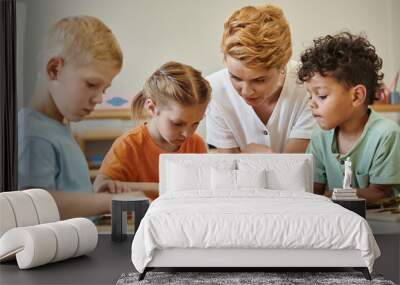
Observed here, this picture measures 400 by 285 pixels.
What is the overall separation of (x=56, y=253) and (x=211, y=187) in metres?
1.82

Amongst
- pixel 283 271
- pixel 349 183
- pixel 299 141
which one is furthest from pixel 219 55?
pixel 283 271

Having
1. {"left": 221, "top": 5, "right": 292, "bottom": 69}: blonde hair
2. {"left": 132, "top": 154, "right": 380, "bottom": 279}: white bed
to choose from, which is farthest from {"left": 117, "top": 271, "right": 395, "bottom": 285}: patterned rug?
{"left": 221, "top": 5, "right": 292, "bottom": 69}: blonde hair

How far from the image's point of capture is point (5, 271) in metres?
5.58

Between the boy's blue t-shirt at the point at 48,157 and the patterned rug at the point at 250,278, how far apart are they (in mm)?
2502

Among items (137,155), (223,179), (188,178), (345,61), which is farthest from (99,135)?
(345,61)

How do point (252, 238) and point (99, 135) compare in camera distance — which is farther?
point (99, 135)

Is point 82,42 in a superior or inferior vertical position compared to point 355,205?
superior

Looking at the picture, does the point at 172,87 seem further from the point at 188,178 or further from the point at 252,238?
the point at 252,238

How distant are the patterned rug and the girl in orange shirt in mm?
2314

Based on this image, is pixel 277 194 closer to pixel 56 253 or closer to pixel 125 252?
pixel 125 252

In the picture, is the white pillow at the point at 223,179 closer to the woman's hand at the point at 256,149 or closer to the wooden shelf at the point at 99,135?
the woman's hand at the point at 256,149

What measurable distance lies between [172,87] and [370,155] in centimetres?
227

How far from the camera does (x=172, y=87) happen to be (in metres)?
7.64

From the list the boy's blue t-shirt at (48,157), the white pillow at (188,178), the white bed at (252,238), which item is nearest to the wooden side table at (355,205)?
the white pillow at (188,178)
